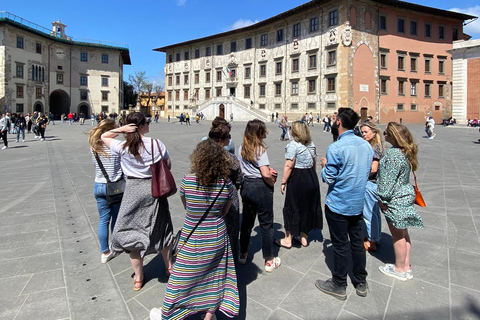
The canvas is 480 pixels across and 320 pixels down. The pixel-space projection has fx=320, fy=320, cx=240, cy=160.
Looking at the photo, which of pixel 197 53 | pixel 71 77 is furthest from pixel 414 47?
pixel 71 77

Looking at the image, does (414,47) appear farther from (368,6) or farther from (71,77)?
(71,77)

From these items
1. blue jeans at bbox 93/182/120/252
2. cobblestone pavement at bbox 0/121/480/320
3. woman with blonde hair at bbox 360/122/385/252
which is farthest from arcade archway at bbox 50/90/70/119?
woman with blonde hair at bbox 360/122/385/252

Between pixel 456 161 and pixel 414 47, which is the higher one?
pixel 414 47

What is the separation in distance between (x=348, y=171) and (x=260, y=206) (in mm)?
1038

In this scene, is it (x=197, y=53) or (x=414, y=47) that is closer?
(x=414, y=47)

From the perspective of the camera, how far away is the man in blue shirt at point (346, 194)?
3027 mm

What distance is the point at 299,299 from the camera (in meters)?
3.11

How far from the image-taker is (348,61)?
3391 cm

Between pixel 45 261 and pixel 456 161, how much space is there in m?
13.1

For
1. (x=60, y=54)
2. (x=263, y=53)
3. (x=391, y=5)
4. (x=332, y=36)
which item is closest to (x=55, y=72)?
(x=60, y=54)

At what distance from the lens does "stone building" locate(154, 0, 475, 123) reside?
34.5m

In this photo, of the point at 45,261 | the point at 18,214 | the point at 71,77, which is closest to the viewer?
the point at 45,261

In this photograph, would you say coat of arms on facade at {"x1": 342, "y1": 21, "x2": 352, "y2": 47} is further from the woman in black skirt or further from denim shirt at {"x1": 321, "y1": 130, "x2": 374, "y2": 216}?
denim shirt at {"x1": 321, "y1": 130, "x2": 374, "y2": 216}

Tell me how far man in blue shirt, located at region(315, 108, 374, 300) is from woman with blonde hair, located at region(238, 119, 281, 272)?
0.66 m
